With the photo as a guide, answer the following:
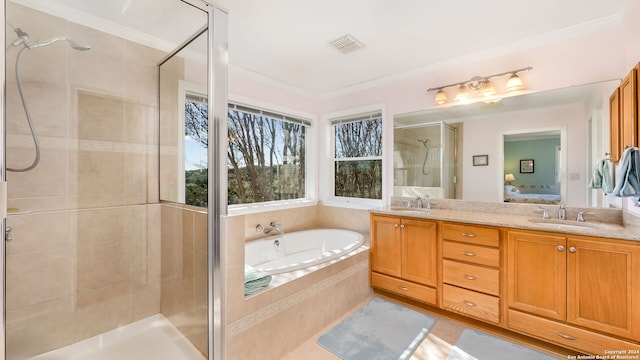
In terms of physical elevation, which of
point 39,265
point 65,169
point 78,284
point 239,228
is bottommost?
point 78,284

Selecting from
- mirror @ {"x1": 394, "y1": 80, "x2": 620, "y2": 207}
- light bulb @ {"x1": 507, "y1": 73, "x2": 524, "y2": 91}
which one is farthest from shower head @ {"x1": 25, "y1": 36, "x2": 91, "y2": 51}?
light bulb @ {"x1": 507, "y1": 73, "x2": 524, "y2": 91}

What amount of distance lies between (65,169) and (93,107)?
1.54 feet

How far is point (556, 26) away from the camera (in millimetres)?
2016

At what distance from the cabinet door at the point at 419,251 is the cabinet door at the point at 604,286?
2.86 ft

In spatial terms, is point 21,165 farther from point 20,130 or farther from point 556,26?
point 556,26

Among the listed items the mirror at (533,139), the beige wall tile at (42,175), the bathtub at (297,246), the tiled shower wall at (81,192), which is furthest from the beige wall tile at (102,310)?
the mirror at (533,139)

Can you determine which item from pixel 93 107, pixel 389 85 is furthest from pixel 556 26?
pixel 93 107

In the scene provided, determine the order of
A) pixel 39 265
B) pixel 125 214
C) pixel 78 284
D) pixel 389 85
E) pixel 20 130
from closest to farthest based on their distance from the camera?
pixel 20 130
pixel 39 265
pixel 78 284
pixel 125 214
pixel 389 85

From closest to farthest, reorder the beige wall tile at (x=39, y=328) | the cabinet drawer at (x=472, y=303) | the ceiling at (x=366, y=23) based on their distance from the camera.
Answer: the beige wall tile at (x=39, y=328) < the ceiling at (x=366, y=23) < the cabinet drawer at (x=472, y=303)

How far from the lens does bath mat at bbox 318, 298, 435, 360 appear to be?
1840 millimetres

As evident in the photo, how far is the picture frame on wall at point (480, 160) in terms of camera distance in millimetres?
2514

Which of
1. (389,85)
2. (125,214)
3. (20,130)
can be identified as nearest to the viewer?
(20,130)

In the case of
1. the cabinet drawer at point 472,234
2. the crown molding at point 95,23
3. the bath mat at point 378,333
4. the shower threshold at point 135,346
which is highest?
the crown molding at point 95,23

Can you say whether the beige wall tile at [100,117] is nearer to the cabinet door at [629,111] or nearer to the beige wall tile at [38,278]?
the beige wall tile at [38,278]
